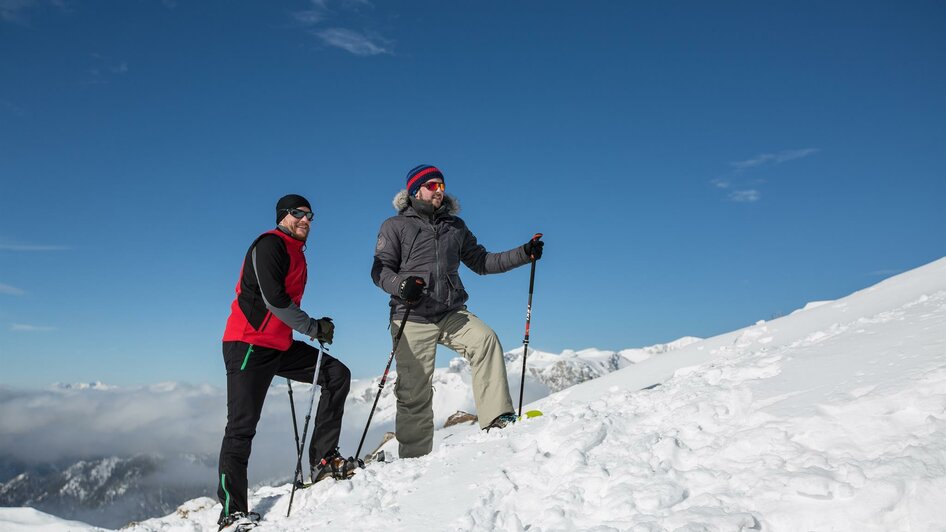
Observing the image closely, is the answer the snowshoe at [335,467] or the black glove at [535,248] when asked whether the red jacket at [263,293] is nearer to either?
the snowshoe at [335,467]

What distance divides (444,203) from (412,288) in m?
1.29

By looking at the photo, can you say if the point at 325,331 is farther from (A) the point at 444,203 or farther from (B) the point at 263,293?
(A) the point at 444,203

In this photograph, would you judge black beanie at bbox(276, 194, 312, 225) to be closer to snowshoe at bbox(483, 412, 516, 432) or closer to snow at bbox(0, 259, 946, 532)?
snow at bbox(0, 259, 946, 532)

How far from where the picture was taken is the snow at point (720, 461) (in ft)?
9.76

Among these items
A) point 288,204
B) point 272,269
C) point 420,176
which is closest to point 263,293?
point 272,269

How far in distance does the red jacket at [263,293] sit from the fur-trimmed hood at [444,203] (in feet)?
4.90

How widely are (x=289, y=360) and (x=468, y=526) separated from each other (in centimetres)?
279

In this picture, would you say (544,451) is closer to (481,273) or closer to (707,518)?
(707,518)

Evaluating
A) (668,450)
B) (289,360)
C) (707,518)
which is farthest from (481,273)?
(707,518)

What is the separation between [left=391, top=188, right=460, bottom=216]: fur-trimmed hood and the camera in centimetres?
652

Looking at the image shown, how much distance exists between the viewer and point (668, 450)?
378 cm

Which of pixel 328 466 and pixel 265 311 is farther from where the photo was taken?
pixel 328 466

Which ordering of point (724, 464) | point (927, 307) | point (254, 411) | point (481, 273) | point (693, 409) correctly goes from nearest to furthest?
1. point (724, 464)
2. point (693, 409)
3. point (254, 411)
4. point (927, 307)
5. point (481, 273)

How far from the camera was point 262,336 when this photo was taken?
17.3 feet
